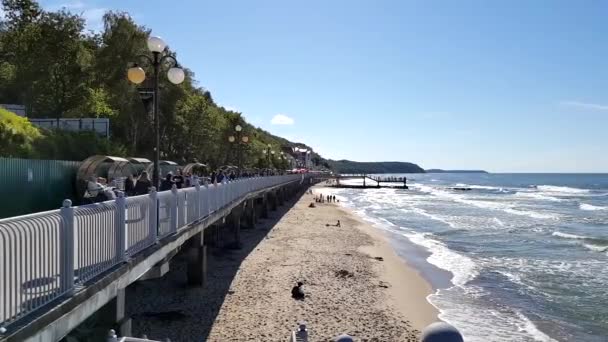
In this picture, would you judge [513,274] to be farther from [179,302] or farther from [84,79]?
[84,79]

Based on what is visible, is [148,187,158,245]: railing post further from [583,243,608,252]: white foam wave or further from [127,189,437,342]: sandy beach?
[583,243,608,252]: white foam wave

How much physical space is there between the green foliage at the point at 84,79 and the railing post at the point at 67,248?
22.5m

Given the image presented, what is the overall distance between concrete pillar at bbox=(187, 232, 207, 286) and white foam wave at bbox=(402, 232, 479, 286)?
9.34 meters

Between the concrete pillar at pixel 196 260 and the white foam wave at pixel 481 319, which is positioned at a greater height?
the concrete pillar at pixel 196 260

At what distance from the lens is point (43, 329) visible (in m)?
5.09

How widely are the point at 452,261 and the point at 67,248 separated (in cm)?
2167

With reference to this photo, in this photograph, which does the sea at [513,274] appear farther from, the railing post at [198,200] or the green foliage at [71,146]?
the green foliage at [71,146]

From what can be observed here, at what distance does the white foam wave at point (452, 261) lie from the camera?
2155 cm

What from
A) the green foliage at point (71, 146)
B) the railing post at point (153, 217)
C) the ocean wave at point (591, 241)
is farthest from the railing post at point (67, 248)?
the ocean wave at point (591, 241)

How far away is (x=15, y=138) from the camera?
72.3ft

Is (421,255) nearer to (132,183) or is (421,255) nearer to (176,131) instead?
(132,183)

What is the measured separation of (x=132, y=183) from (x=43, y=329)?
9.03m

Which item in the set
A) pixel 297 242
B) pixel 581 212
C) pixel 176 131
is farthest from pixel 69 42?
pixel 581 212

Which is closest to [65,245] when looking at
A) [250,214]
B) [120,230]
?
[120,230]
